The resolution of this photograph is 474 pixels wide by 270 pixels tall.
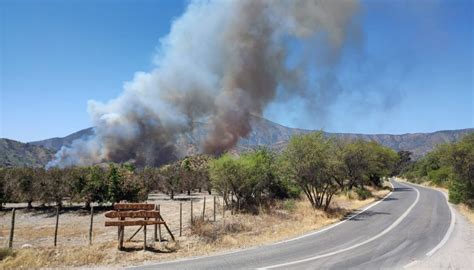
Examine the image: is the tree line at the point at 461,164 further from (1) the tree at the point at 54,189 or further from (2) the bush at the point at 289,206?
(1) the tree at the point at 54,189

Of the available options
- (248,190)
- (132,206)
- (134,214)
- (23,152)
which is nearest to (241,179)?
(248,190)

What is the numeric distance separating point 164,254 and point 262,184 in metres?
15.7

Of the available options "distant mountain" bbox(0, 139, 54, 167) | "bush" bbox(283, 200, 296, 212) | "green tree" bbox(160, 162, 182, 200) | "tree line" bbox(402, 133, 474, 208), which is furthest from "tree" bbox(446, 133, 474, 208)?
"distant mountain" bbox(0, 139, 54, 167)

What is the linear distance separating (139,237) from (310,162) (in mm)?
12253

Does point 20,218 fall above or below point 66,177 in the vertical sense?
below

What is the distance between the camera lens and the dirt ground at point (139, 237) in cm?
1098

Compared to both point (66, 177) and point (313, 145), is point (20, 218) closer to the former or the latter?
point (66, 177)

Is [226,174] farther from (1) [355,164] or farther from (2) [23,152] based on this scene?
(2) [23,152]

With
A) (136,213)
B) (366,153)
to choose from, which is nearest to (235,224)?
(136,213)

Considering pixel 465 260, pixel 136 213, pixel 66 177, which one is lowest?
pixel 465 260

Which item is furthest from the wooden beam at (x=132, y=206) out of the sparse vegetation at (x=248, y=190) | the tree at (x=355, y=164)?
the tree at (x=355, y=164)

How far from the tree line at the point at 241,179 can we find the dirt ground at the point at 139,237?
6.04 feet

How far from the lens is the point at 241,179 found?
83.6 feet

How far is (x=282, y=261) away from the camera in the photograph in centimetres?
1080
